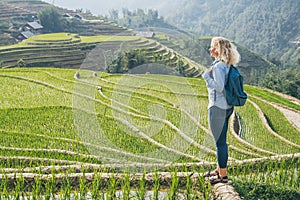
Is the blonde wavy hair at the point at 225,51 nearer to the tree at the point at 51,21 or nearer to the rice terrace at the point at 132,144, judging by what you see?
the rice terrace at the point at 132,144

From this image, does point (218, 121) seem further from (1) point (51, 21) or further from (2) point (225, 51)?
(1) point (51, 21)

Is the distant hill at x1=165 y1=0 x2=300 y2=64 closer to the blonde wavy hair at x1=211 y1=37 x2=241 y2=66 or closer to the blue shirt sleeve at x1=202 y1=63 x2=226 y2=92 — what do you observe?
the blonde wavy hair at x1=211 y1=37 x2=241 y2=66

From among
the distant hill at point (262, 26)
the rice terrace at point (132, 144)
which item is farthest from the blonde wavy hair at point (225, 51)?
the distant hill at point (262, 26)

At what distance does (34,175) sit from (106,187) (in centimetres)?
90

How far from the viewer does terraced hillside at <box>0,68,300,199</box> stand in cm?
398

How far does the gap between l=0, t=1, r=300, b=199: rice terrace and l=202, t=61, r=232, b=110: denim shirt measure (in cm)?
84

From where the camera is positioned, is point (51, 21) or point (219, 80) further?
point (51, 21)

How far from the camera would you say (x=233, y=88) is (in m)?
3.61

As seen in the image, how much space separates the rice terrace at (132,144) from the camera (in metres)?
3.93

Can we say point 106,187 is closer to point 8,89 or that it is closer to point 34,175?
point 34,175

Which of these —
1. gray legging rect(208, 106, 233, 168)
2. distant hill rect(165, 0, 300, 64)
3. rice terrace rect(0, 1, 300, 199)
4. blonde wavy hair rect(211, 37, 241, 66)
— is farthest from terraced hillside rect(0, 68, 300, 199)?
distant hill rect(165, 0, 300, 64)

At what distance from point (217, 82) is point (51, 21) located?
4932 cm

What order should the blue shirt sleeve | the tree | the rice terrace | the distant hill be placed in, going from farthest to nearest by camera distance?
1. the distant hill
2. the tree
3. the rice terrace
4. the blue shirt sleeve

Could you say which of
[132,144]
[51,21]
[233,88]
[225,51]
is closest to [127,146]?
[132,144]
